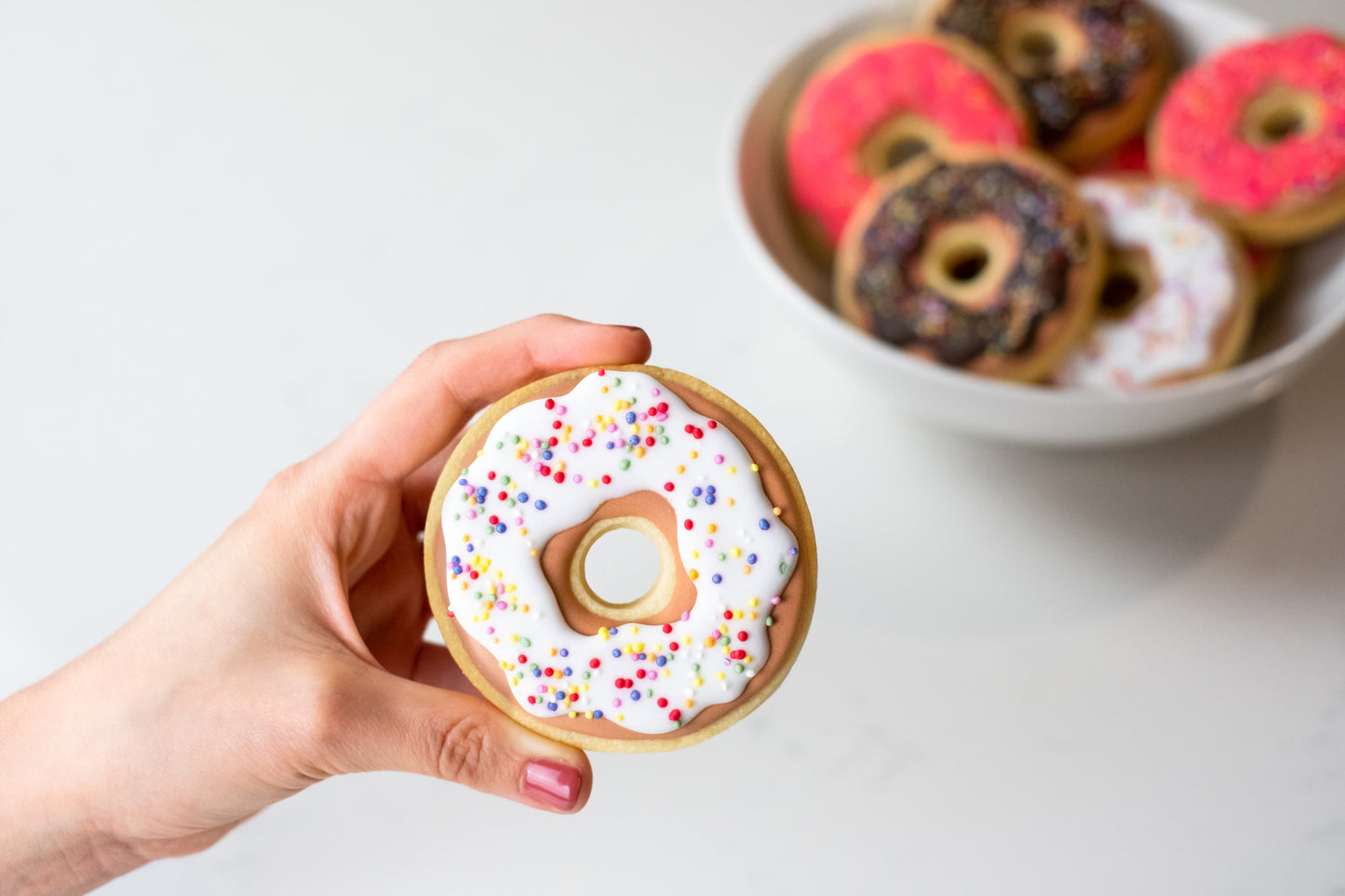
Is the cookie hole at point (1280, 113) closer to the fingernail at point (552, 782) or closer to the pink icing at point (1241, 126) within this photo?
the pink icing at point (1241, 126)

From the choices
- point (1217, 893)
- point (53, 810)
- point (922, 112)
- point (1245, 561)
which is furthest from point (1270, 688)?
point (53, 810)

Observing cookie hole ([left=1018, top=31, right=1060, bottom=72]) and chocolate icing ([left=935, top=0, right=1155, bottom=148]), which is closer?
chocolate icing ([left=935, top=0, right=1155, bottom=148])

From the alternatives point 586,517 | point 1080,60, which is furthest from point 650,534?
point 1080,60

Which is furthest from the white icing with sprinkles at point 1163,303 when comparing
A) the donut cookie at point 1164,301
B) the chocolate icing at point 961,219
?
the chocolate icing at point 961,219

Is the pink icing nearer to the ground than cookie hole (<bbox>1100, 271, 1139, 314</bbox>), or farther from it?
farther from it

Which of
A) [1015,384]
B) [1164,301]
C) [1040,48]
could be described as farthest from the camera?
[1040,48]

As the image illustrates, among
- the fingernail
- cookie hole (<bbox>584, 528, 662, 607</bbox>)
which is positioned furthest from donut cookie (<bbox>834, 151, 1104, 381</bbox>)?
the fingernail

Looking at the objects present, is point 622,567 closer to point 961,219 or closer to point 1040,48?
point 961,219

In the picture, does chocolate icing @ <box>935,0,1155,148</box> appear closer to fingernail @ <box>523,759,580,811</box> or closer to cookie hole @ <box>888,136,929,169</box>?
cookie hole @ <box>888,136,929,169</box>
